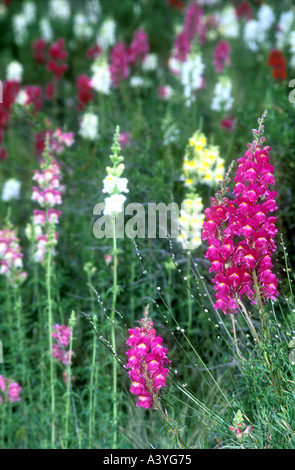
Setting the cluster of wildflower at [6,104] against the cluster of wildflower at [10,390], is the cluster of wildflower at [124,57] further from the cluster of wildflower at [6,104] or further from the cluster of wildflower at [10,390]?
the cluster of wildflower at [10,390]

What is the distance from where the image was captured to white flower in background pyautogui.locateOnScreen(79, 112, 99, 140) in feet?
19.6

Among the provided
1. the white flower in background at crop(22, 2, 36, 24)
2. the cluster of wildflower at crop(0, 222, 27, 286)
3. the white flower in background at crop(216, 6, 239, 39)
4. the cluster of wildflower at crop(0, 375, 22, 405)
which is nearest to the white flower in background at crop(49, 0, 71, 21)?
the white flower in background at crop(22, 2, 36, 24)

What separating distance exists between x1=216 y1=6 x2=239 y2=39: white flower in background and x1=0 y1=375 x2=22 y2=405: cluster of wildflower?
6289mm

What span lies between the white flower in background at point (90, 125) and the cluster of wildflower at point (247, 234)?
3.13 metres

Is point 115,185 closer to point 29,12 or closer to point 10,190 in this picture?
point 10,190

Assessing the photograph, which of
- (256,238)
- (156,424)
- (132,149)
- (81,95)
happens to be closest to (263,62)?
(81,95)

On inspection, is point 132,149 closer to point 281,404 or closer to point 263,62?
point 281,404

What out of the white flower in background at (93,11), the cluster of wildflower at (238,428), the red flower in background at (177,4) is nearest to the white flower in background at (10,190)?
the cluster of wildflower at (238,428)

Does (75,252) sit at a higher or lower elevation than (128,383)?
higher

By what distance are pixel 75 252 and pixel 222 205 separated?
243 cm

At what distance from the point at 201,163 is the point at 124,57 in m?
2.73

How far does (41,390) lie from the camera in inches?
163

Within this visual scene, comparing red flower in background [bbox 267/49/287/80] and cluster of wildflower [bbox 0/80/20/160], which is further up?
red flower in background [bbox 267/49/287/80]

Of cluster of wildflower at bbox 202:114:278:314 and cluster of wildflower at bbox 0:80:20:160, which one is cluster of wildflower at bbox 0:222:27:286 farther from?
cluster of wildflower at bbox 0:80:20:160
